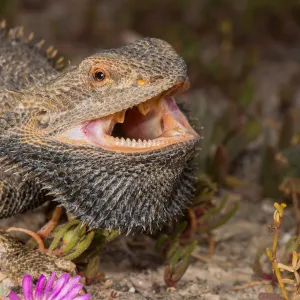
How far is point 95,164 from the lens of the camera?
2.21 meters

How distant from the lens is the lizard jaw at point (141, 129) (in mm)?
2197

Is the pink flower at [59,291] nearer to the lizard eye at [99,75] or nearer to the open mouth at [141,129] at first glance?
the open mouth at [141,129]

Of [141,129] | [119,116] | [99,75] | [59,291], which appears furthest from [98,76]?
[59,291]

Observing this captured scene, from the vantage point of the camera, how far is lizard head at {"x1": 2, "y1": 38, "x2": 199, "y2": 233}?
2.18 m

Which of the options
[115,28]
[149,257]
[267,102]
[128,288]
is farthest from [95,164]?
[115,28]

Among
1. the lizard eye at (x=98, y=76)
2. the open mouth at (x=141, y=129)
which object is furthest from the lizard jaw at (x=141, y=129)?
the lizard eye at (x=98, y=76)

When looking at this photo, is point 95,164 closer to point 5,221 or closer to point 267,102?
point 5,221

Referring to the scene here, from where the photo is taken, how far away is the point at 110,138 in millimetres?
2215

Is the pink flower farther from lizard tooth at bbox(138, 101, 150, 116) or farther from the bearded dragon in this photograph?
lizard tooth at bbox(138, 101, 150, 116)

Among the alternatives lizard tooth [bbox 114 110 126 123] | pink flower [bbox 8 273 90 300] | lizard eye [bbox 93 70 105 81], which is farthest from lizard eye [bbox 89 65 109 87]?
pink flower [bbox 8 273 90 300]

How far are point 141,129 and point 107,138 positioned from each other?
0.28m

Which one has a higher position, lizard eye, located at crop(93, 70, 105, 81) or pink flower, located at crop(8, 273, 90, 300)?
Result: lizard eye, located at crop(93, 70, 105, 81)

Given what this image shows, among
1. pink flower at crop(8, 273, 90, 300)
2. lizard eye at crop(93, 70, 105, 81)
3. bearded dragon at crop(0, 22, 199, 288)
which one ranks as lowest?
pink flower at crop(8, 273, 90, 300)

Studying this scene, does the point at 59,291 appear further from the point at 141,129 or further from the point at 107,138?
the point at 141,129
